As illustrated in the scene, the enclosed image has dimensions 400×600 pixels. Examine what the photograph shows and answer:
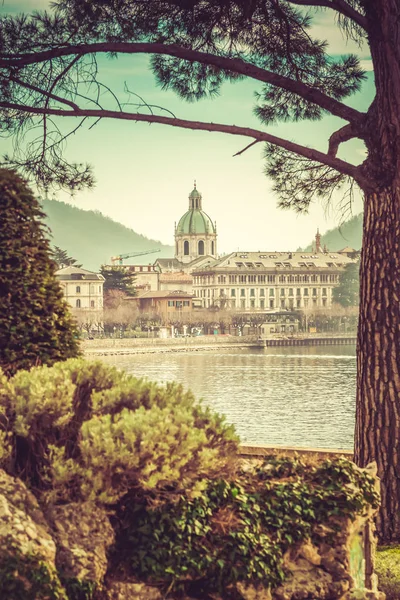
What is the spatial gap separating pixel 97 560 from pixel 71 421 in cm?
37

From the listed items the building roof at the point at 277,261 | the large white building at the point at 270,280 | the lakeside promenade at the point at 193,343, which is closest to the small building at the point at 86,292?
the lakeside promenade at the point at 193,343

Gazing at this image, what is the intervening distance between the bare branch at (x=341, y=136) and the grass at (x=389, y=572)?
67.8 inches

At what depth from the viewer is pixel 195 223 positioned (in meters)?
89.4

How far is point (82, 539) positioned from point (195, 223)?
88177 millimetres

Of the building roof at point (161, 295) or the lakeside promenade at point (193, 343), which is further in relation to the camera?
the building roof at point (161, 295)

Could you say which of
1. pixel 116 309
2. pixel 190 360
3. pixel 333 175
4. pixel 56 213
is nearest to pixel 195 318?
pixel 116 309

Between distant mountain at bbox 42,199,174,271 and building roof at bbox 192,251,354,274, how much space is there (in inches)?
486

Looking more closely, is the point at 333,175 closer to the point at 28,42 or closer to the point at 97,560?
the point at 28,42

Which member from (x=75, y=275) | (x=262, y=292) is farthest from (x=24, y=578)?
(x=262, y=292)

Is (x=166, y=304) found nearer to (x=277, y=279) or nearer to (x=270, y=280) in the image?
(x=270, y=280)

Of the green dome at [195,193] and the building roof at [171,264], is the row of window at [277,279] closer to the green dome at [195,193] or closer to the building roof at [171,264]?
the building roof at [171,264]

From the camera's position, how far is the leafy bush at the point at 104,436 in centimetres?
171

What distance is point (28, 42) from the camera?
3.70 m

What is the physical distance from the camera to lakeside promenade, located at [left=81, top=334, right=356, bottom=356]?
39219 millimetres
